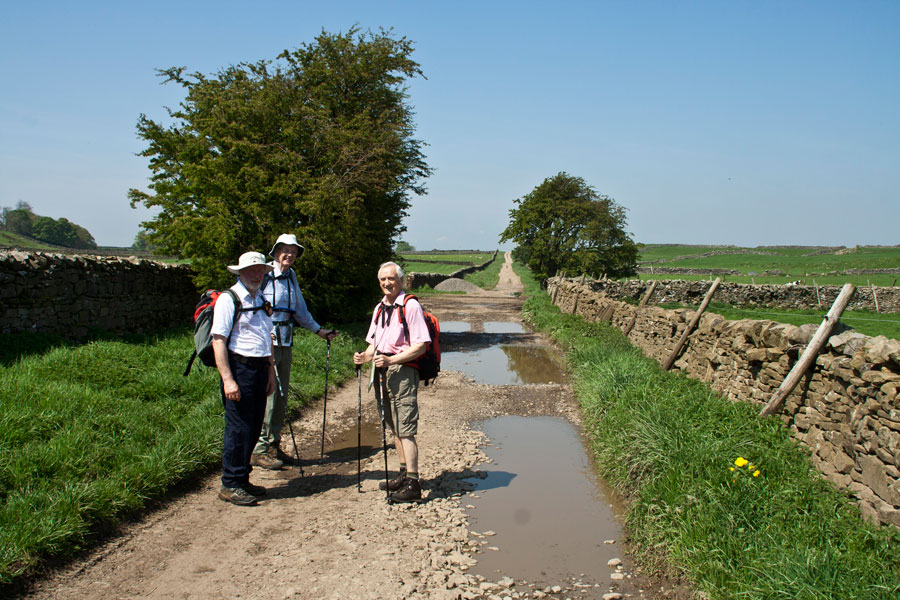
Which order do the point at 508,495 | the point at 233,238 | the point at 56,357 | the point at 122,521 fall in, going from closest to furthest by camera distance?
the point at 122,521 < the point at 508,495 < the point at 56,357 < the point at 233,238

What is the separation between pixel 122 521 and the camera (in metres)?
4.95

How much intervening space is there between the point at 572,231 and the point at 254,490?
39169 mm

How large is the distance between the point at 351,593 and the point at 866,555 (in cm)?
320

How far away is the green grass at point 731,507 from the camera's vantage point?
3525 millimetres

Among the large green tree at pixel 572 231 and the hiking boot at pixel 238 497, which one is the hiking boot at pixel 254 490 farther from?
the large green tree at pixel 572 231

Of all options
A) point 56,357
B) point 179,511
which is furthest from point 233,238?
point 179,511

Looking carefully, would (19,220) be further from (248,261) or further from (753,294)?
(248,261)

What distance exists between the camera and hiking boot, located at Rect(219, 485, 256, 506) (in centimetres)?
545

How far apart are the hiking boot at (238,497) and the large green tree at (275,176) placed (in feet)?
28.0

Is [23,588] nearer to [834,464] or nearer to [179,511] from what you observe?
[179,511]

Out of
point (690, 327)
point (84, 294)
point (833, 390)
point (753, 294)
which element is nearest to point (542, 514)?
point (833, 390)

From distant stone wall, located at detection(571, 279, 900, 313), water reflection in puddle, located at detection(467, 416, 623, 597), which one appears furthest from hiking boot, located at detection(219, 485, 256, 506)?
distant stone wall, located at detection(571, 279, 900, 313)

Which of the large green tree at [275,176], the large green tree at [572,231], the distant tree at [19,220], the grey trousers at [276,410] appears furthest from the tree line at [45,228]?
the grey trousers at [276,410]

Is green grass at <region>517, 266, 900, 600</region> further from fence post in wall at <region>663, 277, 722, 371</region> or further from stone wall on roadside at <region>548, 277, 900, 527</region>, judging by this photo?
fence post in wall at <region>663, 277, 722, 371</region>
